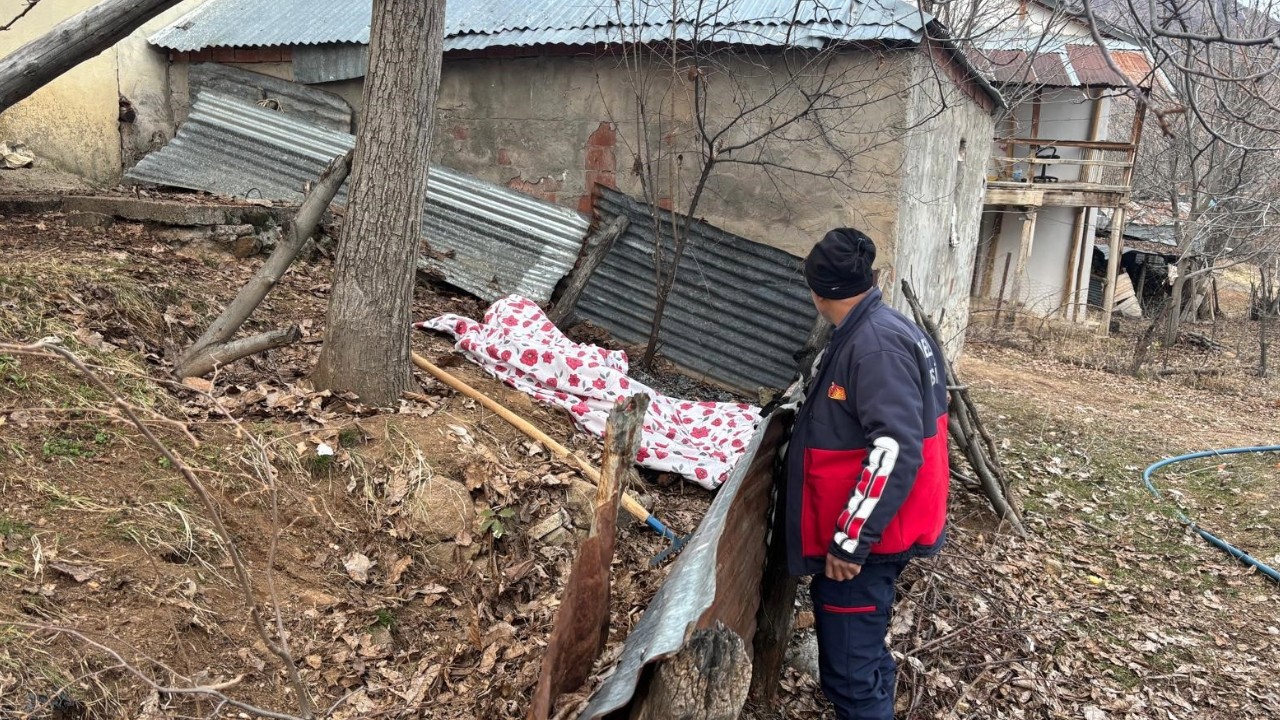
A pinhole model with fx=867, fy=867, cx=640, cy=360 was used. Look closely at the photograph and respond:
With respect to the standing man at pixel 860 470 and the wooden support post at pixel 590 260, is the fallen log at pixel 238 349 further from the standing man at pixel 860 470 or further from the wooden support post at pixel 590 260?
the wooden support post at pixel 590 260

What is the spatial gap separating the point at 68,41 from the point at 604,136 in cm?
401

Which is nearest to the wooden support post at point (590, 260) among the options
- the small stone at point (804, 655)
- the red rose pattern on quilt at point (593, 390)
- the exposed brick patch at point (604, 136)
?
the exposed brick patch at point (604, 136)

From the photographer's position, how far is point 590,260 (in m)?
7.65

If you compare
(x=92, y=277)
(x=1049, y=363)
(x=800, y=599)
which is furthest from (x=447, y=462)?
(x=1049, y=363)

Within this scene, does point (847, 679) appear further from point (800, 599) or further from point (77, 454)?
point (77, 454)

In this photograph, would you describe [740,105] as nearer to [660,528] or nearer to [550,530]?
[660,528]

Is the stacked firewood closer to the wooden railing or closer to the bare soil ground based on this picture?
the bare soil ground

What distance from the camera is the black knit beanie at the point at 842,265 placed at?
10.3ft

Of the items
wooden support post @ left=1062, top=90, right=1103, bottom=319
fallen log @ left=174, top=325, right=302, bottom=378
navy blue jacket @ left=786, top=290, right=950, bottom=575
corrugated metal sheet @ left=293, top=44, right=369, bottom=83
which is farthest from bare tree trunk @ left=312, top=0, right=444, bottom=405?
wooden support post @ left=1062, top=90, right=1103, bottom=319

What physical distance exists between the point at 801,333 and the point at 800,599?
3.11m

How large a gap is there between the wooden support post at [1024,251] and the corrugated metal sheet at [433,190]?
51.6ft

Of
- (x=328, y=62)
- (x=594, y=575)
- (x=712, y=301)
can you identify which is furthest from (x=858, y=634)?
(x=328, y=62)

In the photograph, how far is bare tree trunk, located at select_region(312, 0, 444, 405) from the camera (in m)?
4.36

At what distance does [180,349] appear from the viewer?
4879 millimetres
